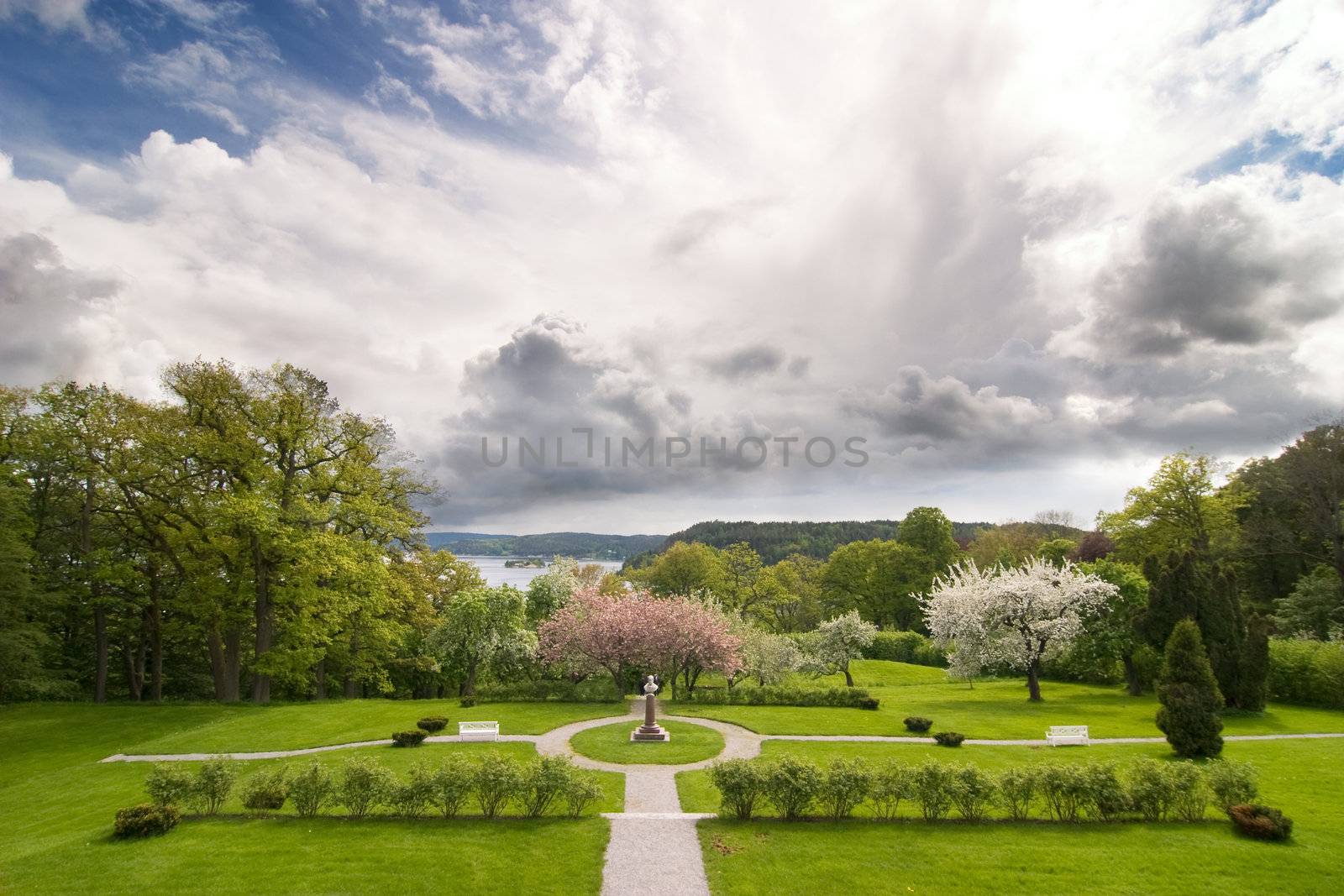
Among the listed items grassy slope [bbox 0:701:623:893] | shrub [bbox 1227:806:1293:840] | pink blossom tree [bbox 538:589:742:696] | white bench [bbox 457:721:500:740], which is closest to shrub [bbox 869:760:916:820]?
grassy slope [bbox 0:701:623:893]

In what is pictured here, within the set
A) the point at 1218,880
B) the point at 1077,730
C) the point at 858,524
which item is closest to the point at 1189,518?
the point at 1077,730

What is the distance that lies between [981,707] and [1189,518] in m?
20.9

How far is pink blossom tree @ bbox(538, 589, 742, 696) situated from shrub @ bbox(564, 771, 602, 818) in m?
15.1

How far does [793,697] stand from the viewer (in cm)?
2886

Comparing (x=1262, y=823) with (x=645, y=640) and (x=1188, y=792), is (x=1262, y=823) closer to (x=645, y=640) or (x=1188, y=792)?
(x=1188, y=792)

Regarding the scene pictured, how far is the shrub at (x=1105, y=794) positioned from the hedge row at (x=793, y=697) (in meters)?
14.9

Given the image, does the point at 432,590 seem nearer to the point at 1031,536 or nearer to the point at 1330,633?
the point at 1330,633

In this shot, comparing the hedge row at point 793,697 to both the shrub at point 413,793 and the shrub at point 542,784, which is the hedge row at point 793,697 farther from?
the shrub at point 413,793

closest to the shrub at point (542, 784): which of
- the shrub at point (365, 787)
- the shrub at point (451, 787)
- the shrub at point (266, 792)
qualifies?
the shrub at point (451, 787)

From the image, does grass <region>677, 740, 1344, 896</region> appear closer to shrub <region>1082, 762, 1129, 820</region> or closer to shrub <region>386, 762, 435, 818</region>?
shrub <region>1082, 762, 1129, 820</region>

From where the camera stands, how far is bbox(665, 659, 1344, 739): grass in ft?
76.9

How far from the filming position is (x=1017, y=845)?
12.5 metres

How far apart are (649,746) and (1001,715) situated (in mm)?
15592

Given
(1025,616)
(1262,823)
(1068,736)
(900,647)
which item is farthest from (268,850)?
(900,647)
